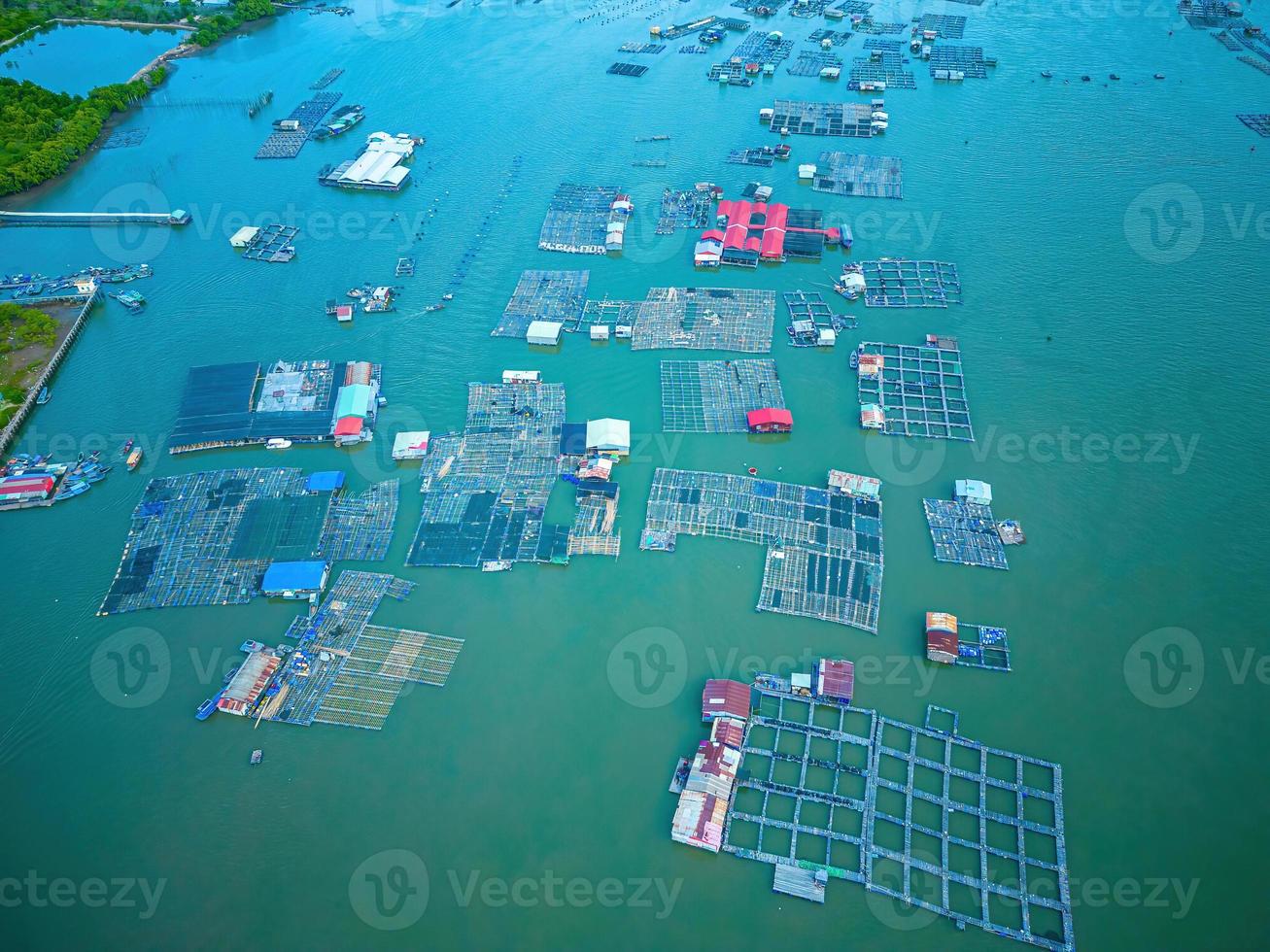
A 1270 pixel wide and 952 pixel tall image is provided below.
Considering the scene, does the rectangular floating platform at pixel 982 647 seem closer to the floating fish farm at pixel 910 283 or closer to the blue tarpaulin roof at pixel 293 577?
the floating fish farm at pixel 910 283

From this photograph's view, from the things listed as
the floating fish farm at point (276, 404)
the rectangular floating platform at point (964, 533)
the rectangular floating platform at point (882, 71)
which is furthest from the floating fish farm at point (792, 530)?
the rectangular floating platform at point (882, 71)

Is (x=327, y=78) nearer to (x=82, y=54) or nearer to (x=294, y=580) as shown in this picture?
(x=82, y=54)

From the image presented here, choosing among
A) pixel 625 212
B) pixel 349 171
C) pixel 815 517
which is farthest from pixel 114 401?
pixel 815 517

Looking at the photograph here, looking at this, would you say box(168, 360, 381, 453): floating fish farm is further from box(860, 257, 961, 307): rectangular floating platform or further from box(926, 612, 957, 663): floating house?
box(860, 257, 961, 307): rectangular floating platform

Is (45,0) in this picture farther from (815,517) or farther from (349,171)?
(815,517)

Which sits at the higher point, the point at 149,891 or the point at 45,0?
the point at 45,0

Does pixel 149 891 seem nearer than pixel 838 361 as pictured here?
Yes
